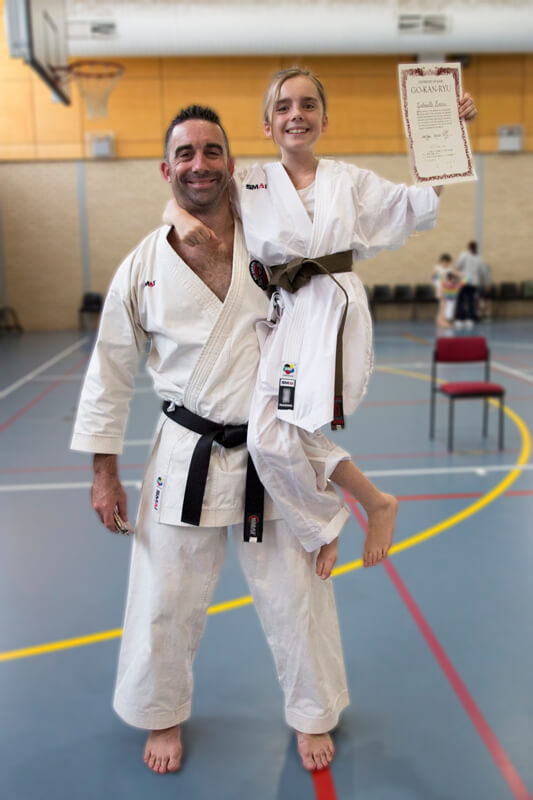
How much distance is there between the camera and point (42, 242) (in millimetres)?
16672

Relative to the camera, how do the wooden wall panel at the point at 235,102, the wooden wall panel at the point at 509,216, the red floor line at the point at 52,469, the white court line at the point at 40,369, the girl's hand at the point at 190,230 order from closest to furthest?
the girl's hand at the point at 190,230
the red floor line at the point at 52,469
the white court line at the point at 40,369
the wooden wall panel at the point at 235,102
the wooden wall panel at the point at 509,216

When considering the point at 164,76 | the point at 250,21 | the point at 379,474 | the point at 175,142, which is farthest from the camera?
the point at 164,76

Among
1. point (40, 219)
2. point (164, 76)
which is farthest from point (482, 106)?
point (40, 219)

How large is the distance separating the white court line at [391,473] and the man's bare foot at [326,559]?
9.69 feet

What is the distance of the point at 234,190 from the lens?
6.98 feet

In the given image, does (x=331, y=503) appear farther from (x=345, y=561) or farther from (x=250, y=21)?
(x=250, y=21)

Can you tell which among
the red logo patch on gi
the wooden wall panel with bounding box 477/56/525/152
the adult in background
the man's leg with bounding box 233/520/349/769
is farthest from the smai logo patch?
the wooden wall panel with bounding box 477/56/525/152

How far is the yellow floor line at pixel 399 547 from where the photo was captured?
2.89m

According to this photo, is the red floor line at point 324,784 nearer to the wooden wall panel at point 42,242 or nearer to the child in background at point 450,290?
the child in background at point 450,290

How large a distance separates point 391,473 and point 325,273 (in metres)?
3.33

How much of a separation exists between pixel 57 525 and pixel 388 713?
2.55m

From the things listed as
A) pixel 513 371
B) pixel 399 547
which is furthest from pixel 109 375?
pixel 513 371

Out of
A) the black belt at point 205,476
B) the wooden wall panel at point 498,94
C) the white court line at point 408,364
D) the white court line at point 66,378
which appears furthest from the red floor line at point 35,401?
the wooden wall panel at point 498,94

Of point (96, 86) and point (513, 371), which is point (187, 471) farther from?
point (96, 86)
